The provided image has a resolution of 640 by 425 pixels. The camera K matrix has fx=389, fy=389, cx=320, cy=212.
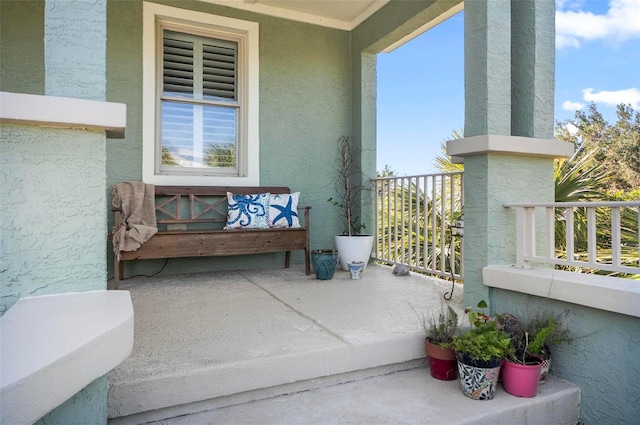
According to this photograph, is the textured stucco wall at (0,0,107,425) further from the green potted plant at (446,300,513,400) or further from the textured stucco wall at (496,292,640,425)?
the textured stucco wall at (496,292,640,425)

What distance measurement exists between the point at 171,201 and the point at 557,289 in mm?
3061

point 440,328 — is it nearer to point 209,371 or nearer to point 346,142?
point 209,371

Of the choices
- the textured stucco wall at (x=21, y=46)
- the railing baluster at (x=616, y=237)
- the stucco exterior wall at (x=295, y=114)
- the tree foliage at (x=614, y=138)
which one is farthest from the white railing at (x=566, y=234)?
the tree foliage at (x=614, y=138)

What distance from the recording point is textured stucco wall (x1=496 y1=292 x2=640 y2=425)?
167cm

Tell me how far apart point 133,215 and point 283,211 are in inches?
51.6

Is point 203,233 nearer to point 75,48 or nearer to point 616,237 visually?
point 75,48

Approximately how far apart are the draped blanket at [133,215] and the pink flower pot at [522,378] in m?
2.54

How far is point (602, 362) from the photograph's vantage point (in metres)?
1.76

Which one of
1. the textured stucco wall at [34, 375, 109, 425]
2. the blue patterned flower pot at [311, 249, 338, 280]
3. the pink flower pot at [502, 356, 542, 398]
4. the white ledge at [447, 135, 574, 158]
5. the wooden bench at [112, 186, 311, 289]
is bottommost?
the pink flower pot at [502, 356, 542, 398]

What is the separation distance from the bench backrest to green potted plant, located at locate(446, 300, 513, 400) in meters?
2.59

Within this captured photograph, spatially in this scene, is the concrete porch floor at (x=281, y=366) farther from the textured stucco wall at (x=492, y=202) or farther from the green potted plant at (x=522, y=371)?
the textured stucco wall at (x=492, y=202)

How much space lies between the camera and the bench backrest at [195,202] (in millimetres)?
3535

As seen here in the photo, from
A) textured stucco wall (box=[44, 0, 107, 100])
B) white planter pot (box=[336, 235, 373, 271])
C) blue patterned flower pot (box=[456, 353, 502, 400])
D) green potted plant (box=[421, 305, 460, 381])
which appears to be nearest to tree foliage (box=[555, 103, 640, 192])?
white planter pot (box=[336, 235, 373, 271])

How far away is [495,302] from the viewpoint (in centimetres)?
228
